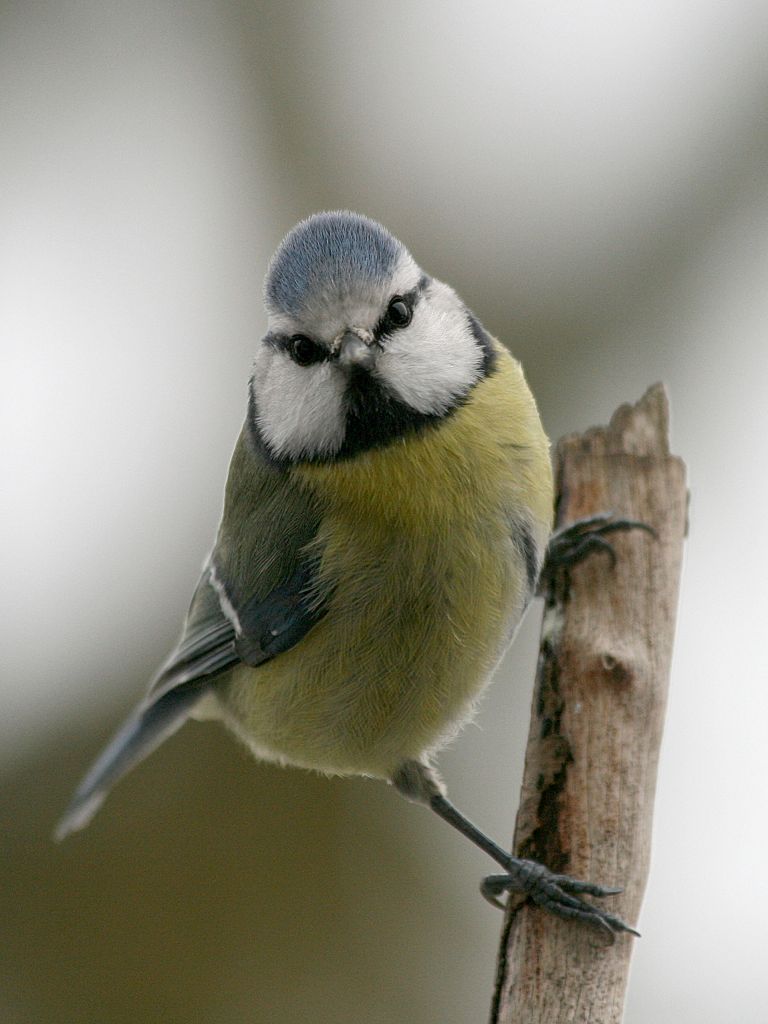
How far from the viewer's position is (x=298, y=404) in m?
1.61

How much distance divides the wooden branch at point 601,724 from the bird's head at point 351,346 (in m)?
0.37

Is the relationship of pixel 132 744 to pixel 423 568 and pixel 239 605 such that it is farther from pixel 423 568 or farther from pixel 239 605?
pixel 423 568

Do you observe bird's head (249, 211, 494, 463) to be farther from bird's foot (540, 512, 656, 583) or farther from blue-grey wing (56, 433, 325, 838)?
bird's foot (540, 512, 656, 583)

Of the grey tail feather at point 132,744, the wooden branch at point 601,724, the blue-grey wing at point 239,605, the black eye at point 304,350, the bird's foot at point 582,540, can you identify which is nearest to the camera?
the wooden branch at point 601,724

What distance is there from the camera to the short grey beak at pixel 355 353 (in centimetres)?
148

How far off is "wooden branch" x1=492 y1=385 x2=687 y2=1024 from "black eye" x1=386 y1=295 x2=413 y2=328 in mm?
486

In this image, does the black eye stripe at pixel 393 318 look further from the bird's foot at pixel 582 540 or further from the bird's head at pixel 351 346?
the bird's foot at pixel 582 540

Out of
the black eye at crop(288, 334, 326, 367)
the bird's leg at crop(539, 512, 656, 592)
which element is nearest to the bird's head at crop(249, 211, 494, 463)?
the black eye at crop(288, 334, 326, 367)

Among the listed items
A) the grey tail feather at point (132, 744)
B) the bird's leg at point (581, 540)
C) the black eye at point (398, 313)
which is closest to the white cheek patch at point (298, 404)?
the black eye at point (398, 313)

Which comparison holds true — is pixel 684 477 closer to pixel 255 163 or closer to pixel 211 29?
pixel 255 163

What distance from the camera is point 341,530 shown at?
5.44ft

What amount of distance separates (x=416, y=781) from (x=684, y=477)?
2.14 feet

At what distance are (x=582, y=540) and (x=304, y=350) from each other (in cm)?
57

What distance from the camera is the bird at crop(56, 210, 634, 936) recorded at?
61.1 inches
